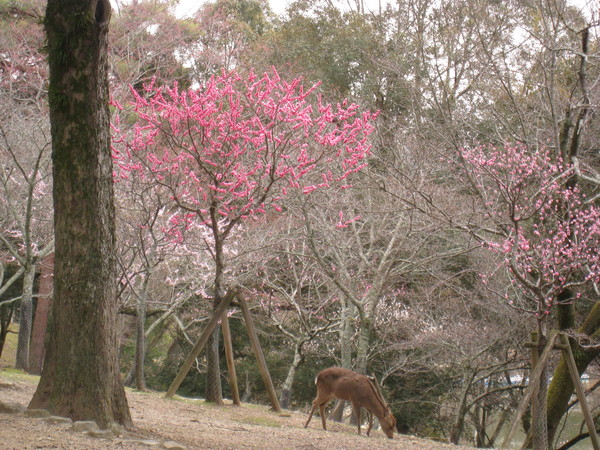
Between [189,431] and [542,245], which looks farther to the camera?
[542,245]

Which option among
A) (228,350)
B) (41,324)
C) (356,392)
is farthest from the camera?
(41,324)

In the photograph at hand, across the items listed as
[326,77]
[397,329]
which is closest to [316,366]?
[397,329]

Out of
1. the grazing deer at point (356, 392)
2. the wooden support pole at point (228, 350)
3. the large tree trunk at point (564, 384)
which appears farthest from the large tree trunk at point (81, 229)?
the large tree trunk at point (564, 384)

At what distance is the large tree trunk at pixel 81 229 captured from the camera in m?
4.80

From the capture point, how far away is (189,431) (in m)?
5.74

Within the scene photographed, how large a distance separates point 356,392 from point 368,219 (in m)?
5.79

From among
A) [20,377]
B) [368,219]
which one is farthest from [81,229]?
[368,219]

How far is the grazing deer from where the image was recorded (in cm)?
719

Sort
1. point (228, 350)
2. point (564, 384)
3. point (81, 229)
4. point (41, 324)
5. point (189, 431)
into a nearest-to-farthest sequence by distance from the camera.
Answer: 1. point (81, 229)
2. point (189, 431)
3. point (228, 350)
4. point (564, 384)
5. point (41, 324)

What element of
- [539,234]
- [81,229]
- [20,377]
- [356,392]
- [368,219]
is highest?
[368,219]

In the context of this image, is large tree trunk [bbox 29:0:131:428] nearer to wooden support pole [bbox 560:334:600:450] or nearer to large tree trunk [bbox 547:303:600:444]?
wooden support pole [bbox 560:334:600:450]

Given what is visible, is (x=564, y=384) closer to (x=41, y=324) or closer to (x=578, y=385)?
(x=578, y=385)

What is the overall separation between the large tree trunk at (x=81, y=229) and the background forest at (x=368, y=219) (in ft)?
10.7

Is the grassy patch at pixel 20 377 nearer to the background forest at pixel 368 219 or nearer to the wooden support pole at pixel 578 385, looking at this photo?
the background forest at pixel 368 219
